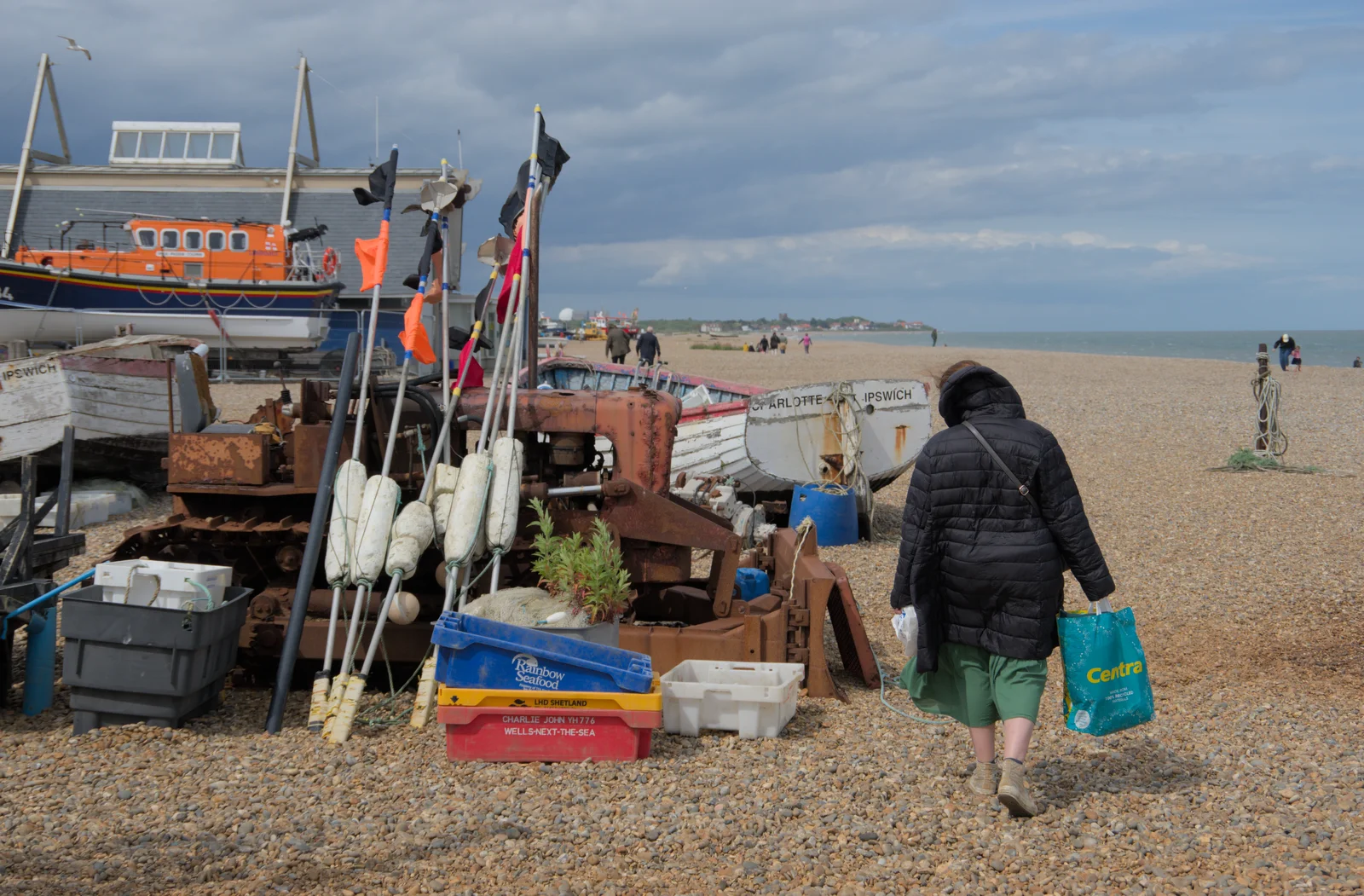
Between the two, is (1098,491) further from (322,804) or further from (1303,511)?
(322,804)

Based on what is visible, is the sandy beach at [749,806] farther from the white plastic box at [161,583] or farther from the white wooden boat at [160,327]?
the white wooden boat at [160,327]

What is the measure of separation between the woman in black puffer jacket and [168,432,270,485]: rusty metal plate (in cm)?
348

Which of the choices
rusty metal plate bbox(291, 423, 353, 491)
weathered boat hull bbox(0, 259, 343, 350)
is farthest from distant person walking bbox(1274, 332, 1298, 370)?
rusty metal plate bbox(291, 423, 353, 491)

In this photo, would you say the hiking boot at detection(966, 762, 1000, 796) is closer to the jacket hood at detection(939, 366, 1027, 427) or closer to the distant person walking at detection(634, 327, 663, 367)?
the jacket hood at detection(939, 366, 1027, 427)

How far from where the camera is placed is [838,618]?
6227mm

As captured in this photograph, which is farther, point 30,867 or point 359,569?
point 359,569

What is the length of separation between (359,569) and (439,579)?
487mm

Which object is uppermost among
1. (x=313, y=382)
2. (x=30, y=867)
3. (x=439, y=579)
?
(x=313, y=382)

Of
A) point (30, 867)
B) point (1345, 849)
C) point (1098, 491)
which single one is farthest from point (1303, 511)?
point (30, 867)

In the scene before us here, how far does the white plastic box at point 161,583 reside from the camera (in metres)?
5.22

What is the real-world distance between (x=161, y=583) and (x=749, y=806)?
293cm

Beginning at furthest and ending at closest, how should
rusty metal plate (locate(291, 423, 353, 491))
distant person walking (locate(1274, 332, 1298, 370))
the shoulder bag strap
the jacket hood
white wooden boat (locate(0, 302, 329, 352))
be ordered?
1. distant person walking (locate(1274, 332, 1298, 370))
2. white wooden boat (locate(0, 302, 329, 352))
3. rusty metal plate (locate(291, 423, 353, 491))
4. the jacket hood
5. the shoulder bag strap

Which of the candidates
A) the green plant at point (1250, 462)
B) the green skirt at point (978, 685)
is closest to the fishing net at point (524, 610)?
the green skirt at point (978, 685)

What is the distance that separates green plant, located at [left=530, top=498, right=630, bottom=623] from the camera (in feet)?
18.0
